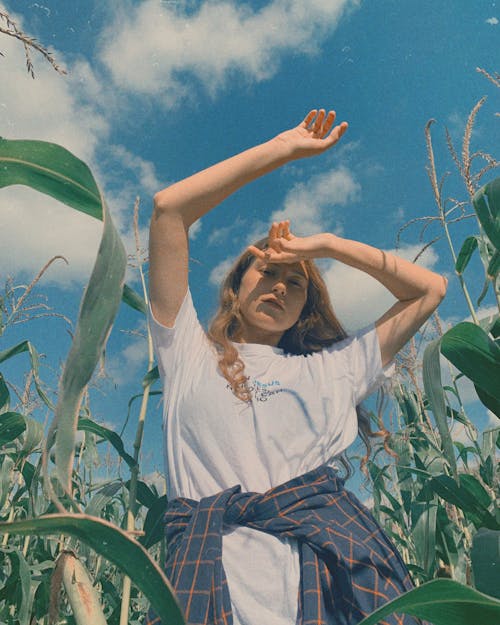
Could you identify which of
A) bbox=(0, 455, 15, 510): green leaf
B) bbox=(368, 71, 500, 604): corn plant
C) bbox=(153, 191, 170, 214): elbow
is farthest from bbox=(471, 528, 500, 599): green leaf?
bbox=(0, 455, 15, 510): green leaf

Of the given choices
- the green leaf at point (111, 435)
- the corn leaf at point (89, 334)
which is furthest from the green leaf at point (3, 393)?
the corn leaf at point (89, 334)

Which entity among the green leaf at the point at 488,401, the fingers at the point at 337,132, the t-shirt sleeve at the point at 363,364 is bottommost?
the green leaf at the point at 488,401

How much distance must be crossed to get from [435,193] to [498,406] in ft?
3.09

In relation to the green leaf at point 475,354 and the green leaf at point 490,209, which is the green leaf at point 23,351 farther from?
the green leaf at point 490,209

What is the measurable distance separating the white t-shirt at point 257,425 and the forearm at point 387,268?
0.59 feet

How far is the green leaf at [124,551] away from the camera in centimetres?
43

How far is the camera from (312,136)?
1539 mm

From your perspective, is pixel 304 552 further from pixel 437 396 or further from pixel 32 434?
pixel 32 434

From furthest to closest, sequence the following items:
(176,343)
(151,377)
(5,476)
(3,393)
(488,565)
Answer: (5,476) < (3,393) < (151,377) < (176,343) < (488,565)

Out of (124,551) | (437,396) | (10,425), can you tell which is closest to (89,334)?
(124,551)

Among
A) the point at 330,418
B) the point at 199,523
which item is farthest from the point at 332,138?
the point at 199,523

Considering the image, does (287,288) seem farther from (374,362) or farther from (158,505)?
(158,505)

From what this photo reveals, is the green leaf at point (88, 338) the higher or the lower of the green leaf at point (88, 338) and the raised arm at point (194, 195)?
the lower

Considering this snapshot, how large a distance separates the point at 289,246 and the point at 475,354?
2.08 ft
